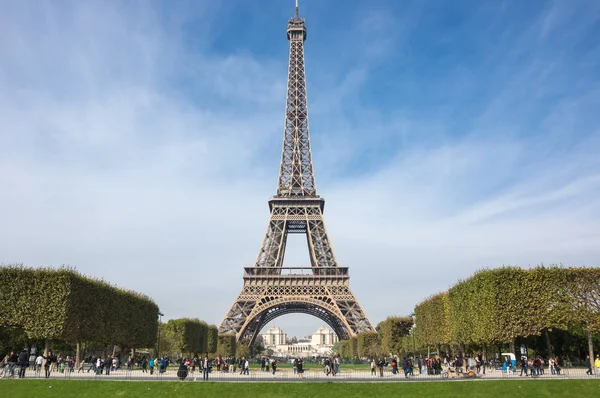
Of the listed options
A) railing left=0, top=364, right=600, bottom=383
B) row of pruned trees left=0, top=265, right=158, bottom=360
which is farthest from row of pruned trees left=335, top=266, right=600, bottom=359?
row of pruned trees left=0, top=265, right=158, bottom=360

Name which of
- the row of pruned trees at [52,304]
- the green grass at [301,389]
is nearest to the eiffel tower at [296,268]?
the row of pruned trees at [52,304]

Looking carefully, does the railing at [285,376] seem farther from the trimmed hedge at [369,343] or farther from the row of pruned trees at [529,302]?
the trimmed hedge at [369,343]

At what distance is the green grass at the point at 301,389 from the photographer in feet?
79.5

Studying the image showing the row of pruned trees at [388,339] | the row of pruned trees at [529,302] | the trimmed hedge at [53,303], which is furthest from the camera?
the row of pruned trees at [388,339]

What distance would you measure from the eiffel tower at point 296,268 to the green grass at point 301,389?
38326 mm

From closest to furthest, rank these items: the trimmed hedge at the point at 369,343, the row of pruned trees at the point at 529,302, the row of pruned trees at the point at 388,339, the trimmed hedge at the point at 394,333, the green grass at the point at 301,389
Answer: the green grass at the point at 301,389
the row of pruned trees at the point at 529,302
the trimmed hedge at the point at 394,333
the row of pruned trees at the point at 388,339
the trimmed hedge at the point at 369,343

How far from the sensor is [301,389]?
84.7ft

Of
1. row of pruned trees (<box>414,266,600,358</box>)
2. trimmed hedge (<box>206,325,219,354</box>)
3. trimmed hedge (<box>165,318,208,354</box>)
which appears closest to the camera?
row of pruned trees (<box>414,266,600,358</box>)

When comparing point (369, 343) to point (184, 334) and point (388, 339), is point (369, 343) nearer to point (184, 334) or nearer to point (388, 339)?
point (388, 339)

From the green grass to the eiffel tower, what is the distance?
38.3m

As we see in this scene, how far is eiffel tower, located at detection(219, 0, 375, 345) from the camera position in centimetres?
6769

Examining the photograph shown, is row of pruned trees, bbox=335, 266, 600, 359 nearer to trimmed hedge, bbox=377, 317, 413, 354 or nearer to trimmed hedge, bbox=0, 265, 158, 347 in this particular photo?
trimmed hedge, bbox=377, 317, 413, 354

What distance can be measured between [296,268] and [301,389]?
45.1m

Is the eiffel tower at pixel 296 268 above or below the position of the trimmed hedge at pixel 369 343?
above
